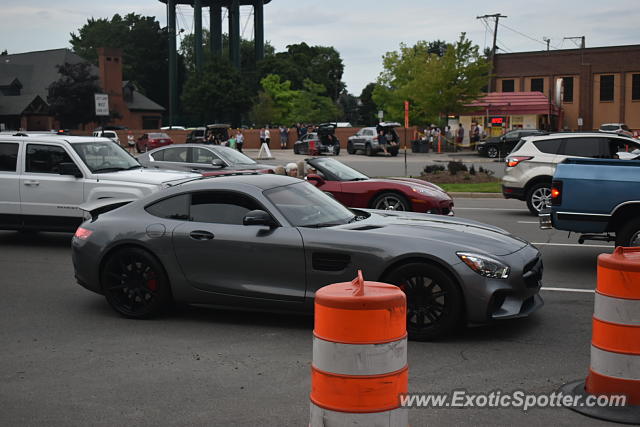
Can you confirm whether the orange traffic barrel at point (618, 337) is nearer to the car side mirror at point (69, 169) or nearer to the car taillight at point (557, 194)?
the car taillight at point (557, 194)

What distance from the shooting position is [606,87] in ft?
238

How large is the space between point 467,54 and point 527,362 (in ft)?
154

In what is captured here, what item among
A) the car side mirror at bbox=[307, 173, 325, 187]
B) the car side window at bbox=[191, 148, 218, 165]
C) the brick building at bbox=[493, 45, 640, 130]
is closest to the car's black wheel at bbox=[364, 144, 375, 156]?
the brick building at bbox=[493, 45, 640, 130]

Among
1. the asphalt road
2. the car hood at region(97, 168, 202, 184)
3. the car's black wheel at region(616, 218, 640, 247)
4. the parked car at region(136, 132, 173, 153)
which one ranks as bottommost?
the asphalt road

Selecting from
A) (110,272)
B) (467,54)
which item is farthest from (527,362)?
(467,54)

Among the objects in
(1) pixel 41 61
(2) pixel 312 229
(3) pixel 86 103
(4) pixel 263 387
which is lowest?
(4) pixel 263 387

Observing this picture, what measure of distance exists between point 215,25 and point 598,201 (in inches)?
3934

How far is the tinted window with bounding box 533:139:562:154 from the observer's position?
16656mm

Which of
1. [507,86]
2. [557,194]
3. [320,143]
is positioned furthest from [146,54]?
[557,194]

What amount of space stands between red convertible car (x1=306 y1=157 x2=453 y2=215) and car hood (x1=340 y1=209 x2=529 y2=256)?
6.05 m

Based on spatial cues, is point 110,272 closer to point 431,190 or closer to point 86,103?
point 431,190

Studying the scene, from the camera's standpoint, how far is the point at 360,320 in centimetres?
360

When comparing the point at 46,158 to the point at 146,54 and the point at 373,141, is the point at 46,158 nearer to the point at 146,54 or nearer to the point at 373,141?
the point at 373,141

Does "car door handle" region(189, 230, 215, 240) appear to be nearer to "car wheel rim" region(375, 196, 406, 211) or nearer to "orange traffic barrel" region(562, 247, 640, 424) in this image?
"orange traffic barrel" region(562, 247, 640, 424)
